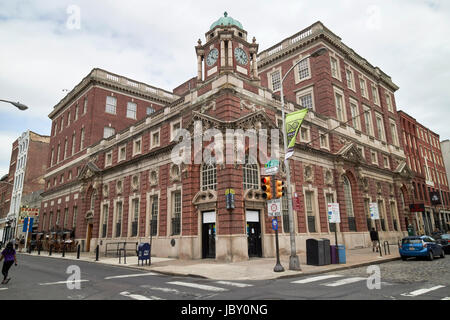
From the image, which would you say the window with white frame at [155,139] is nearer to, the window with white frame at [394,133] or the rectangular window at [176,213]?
the rectangular window at [176,213]

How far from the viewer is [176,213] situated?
78.8 ft

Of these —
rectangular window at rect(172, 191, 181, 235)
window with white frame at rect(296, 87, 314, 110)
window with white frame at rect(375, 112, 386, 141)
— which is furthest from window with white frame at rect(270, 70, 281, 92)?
rectangular window at rect(172, 191, 181, 235)

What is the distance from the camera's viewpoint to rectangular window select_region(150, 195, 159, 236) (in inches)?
1018

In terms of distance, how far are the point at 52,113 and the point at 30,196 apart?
60.1 ft

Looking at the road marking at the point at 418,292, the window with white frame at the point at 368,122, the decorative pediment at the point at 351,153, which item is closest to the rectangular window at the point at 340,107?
the decorative pediment at the point at 351,153

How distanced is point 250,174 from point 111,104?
2792 cm

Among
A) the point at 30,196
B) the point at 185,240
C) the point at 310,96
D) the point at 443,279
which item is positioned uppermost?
the point at 310,96

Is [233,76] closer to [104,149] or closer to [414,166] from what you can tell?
[104,149]

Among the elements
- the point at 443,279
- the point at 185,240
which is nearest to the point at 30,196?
the point at 185,240

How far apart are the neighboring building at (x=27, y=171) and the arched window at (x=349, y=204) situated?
196ft

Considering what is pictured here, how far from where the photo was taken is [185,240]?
2156 centimetres

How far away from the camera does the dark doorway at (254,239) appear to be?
20.4m
